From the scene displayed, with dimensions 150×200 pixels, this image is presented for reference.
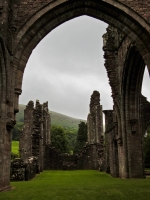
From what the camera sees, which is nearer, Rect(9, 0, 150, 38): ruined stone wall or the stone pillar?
Rect(9, 0, 150, 38): ruined stone wall

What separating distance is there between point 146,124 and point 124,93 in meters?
4.16

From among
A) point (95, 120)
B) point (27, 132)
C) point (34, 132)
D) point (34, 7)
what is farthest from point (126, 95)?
point (27, 132)

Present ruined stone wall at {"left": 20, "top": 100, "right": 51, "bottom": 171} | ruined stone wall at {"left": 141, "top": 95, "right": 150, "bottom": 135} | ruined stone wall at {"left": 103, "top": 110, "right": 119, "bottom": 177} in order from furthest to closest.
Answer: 1. ruined stone wall at {"left": 20, "top": 100, "right": 51, "bottom": 171}
2. ruined stone wall at {"left": 141, "top": 95, "right": 150, "bottom": 135}
3. ruined stone wall at {"left": 103, "top": 110, "right": 119, "bottom": 177}

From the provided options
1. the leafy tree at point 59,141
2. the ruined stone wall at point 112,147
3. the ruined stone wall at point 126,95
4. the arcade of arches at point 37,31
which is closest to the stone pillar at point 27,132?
the ruined stone wall at point 112,147

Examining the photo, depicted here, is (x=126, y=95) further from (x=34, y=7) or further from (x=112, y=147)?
(x=34, y=7)

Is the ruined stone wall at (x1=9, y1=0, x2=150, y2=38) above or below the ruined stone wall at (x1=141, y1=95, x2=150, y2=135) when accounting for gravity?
above

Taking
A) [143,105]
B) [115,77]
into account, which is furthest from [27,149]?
[115,77]

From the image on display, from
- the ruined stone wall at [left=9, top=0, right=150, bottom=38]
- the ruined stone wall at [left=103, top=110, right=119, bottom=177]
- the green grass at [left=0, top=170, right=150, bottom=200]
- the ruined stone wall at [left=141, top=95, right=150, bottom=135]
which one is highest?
the ruined stone wall at [left=9, top=0, right=150, bottom=38]

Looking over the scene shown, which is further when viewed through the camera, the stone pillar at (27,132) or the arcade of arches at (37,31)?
the stone pillar at (27,132)

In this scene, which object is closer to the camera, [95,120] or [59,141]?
[95,120]

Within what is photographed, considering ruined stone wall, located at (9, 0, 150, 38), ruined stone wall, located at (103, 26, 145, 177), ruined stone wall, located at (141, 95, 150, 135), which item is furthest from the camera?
ruined stone wall, located at (141, 95, 150, 135)

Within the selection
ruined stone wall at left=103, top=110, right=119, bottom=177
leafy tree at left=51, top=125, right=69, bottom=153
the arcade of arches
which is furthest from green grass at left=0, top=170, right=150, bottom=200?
leafy tree at left=51, top=125, right=69, bottom=153

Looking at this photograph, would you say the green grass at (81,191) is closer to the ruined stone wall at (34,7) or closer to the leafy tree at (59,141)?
the ruined stone wall at (34,7)

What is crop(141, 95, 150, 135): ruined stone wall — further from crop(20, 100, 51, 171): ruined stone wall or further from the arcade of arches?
crop(20, 100, 51, 171): ruined stone wall
